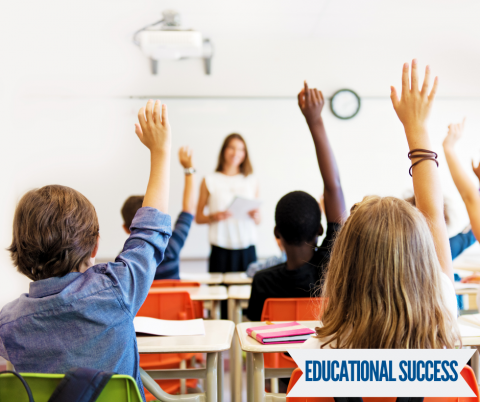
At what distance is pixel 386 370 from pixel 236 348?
1.38 meters

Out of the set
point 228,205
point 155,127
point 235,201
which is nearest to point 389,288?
point 155,127

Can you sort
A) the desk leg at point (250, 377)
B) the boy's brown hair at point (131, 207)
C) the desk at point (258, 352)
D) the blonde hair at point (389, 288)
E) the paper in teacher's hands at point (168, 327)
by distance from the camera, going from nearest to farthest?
the blonde hair at point (389, 288)
the desk at point (258, 352)
the paper in teacher's hands at point (168, 327)
the desk leg at point (250, 377)
the boy's brown hair at point (131, 207)

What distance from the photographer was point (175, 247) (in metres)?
2.17

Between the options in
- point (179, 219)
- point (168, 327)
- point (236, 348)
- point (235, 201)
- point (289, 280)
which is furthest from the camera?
point (235, 201)

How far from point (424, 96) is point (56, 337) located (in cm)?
108

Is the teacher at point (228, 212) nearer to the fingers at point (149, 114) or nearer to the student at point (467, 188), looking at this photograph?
the student at point (467, 188)

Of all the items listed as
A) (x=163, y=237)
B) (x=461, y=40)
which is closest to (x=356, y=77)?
(x=461, y=40)

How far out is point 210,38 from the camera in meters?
4.36

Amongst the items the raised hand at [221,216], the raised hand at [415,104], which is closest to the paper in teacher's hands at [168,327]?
the raised hand at [415,104]

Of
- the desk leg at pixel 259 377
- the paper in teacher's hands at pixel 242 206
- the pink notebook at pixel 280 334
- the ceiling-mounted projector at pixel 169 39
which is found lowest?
the desk leg at pixel 259 377

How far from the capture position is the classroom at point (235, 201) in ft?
2.61

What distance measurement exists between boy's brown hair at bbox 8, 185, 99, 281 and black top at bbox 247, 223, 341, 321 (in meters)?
0.90

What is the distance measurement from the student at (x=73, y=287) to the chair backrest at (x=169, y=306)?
0.76m

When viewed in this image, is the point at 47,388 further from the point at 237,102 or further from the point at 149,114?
the point at 237,102
